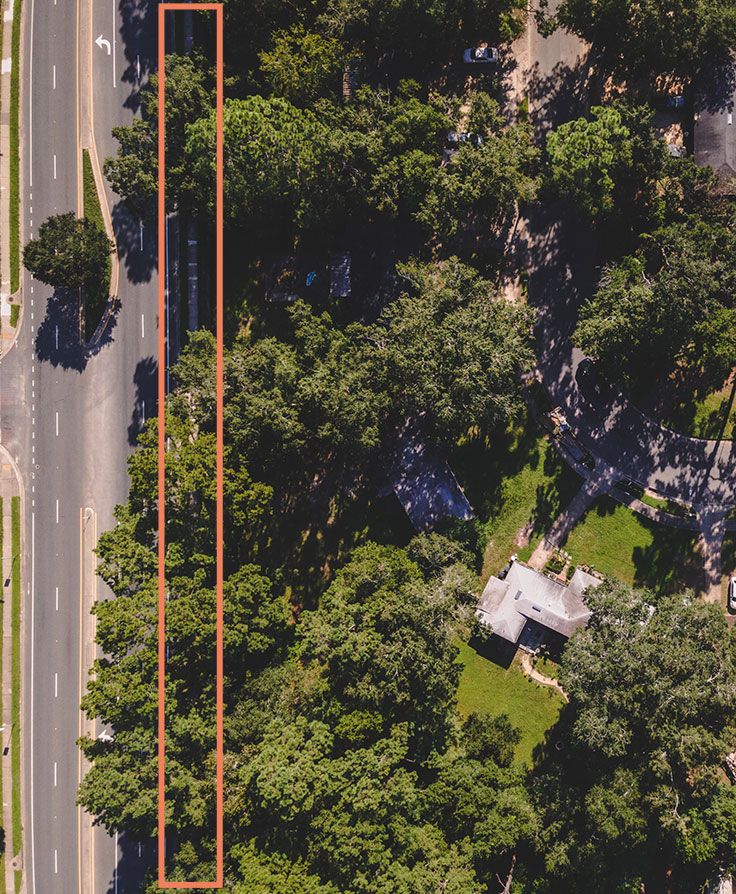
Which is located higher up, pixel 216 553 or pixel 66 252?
pixel 66 252

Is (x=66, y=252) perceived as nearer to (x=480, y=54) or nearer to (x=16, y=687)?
(x=480, y=54)

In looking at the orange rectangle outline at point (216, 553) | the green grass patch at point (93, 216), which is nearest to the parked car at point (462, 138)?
the orange rectangle outline at point (216, 553)

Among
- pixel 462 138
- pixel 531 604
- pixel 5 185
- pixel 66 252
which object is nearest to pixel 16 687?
pixel 66 252

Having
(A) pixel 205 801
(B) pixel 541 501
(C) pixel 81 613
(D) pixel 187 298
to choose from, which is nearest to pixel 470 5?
(D) pixel 187 298

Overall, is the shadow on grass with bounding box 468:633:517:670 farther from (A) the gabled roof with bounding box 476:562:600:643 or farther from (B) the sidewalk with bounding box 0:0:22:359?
(B) the sidewalk with bounding box 0:0:22:359

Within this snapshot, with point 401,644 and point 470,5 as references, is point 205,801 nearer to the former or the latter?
point 401,644
